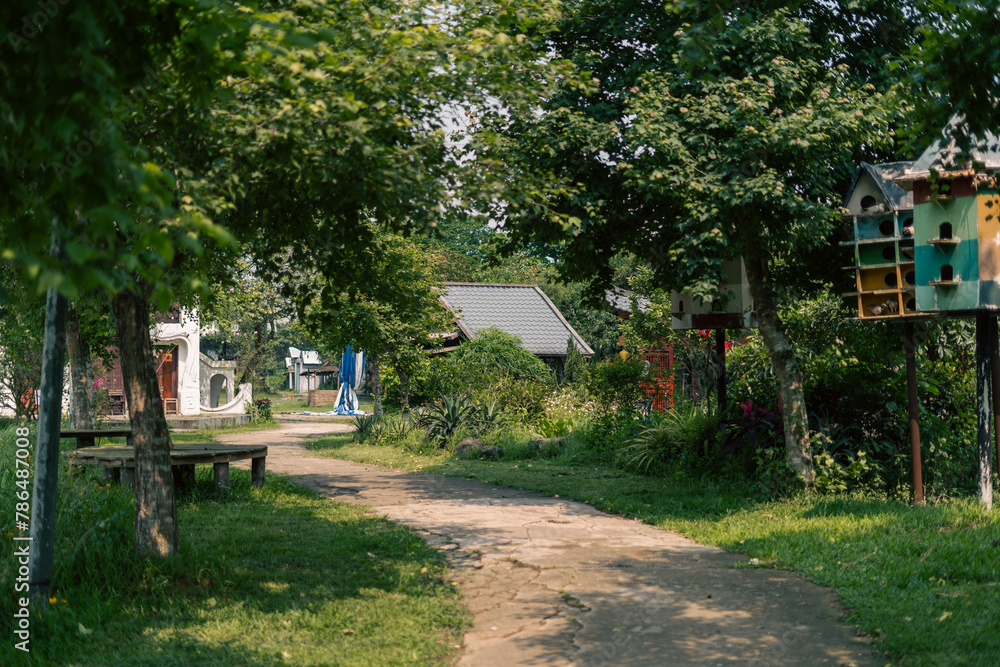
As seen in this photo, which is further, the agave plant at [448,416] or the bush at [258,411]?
the bush at [258,411]

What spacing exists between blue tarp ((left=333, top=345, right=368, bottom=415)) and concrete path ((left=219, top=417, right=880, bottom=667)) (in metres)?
25.1

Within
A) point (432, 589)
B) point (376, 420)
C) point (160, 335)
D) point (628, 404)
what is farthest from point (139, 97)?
point (160, 335)

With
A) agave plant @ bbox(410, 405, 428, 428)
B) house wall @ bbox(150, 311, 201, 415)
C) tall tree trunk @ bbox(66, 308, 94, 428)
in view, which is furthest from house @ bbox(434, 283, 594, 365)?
tall tree trunk @ bbox(66, 308, 94, 428)

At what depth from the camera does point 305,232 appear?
6.35 m

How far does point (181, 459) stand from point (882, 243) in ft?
26.4

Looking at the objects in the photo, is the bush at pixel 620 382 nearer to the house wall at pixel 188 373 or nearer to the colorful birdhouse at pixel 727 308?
the colorful birdhouse at pixel 727 308

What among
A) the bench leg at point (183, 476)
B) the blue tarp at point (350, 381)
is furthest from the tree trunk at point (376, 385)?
the blue tarp at point (350, 381)

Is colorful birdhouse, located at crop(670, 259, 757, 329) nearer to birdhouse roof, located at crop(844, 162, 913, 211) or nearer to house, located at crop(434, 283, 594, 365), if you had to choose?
birdhouse roof, located at crop(844, 162, 913, 211)

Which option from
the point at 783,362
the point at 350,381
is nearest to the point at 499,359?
the point at 783,362

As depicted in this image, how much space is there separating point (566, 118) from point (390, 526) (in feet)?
16.4

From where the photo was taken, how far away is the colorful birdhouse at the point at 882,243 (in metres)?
8.48

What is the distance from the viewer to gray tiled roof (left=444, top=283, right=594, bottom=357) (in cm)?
2705

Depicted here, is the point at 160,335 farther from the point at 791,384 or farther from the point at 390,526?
the point at 791,384

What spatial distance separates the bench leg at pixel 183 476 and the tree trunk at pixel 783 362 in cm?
714
